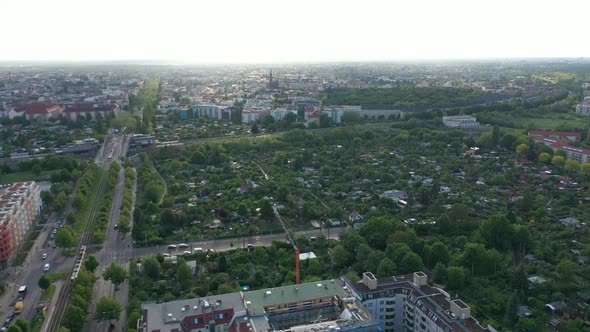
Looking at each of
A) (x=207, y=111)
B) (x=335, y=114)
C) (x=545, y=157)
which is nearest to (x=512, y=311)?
(x=545, y=157)

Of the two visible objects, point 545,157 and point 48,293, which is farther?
point 545,157

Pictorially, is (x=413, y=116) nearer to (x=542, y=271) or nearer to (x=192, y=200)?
(x=192, y=200)

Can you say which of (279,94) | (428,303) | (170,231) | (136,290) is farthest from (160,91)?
(428,303)

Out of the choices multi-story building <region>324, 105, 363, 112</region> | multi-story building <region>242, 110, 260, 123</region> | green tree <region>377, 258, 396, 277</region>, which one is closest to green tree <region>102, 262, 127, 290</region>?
green tree <region>377, 258, 396, 277</region>

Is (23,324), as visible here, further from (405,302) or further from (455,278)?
(455,278)

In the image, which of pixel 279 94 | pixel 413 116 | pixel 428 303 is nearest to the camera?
pixel 428 303

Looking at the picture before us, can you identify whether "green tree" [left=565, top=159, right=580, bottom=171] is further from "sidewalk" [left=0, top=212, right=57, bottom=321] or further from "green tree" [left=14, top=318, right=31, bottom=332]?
"green tree" [left=14, top=318, right=31, bottom=332]

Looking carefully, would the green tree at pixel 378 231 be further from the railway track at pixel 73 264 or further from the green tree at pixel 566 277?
the railway track at pixel 73 264
